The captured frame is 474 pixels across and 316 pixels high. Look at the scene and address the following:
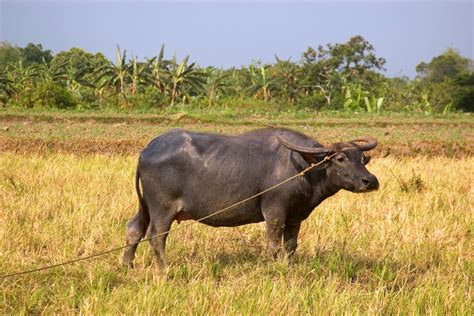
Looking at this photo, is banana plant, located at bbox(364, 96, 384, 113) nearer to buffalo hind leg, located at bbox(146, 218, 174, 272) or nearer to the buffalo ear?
the buffalo ear

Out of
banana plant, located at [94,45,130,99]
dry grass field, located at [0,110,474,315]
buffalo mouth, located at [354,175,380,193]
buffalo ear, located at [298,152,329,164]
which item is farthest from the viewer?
banana plant, located at [94,45,130,99]

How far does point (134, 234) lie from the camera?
4340 mm

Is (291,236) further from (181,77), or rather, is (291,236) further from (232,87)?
(232,87)

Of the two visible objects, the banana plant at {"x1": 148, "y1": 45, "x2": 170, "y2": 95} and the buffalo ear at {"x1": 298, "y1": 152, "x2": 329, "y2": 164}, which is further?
the banana plant at {"x1": 148, "y1": 45, "x2": 170, "y2": 95}

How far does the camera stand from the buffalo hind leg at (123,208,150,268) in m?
4.29

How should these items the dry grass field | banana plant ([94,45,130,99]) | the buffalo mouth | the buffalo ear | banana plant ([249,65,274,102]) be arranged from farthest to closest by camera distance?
banana plant ([249,65,274,102])
banana plant ([94,45,130,99])
the buffalo ear
the buffalo mouth
the dry grass field

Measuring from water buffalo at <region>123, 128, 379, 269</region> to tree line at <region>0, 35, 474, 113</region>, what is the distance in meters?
19.3

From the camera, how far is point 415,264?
4441mm

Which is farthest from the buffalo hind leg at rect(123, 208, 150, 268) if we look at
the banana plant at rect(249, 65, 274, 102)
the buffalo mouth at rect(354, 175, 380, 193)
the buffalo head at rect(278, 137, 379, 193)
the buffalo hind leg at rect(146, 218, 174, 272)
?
the banana plant at rect(249, 65, 274, 102)

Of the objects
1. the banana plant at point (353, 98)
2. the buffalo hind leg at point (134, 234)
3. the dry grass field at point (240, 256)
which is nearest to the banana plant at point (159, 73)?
the banana plant at point (353, 98)

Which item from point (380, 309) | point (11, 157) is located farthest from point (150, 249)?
point (11, 157)

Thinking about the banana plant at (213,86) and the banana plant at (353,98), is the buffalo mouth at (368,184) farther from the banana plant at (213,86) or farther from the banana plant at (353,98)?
the banana plant at (213,86)

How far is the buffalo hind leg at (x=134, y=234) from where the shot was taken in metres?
4.29

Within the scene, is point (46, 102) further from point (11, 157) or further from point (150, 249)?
point (150, 249)
